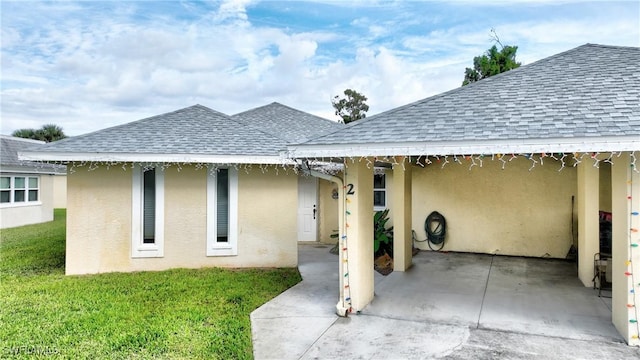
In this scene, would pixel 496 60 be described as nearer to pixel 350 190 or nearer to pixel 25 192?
pixel 350 190

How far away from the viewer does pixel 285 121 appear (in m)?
14.3

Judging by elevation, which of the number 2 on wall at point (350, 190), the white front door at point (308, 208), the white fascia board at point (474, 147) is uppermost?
the white fascia board at point (474, 147)

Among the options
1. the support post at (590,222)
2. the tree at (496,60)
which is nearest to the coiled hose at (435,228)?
the support post at (590,222)

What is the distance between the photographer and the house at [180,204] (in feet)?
29.3

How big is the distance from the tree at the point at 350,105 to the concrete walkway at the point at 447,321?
27682 mm

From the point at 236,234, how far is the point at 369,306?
4.13 m

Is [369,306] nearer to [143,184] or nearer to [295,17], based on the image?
[143,184]

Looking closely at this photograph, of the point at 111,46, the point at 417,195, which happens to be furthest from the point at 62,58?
the point at 417,195

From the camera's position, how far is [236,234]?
9.34 metres

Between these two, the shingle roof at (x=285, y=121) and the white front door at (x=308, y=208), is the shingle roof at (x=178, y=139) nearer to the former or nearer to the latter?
the shingle roof at (x=285, y=121)

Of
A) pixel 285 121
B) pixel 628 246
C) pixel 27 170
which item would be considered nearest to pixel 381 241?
pixel 628 246

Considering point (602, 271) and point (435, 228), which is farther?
point (435, 228)

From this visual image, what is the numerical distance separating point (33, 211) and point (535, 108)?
21549mm

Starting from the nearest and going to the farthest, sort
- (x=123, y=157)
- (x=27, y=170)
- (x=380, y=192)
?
1. (x=123, y=157)
2. (x=380, y=192)
3. (x=27, y=170)
